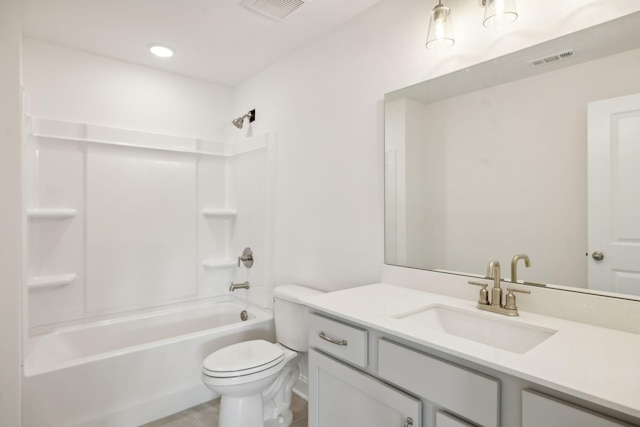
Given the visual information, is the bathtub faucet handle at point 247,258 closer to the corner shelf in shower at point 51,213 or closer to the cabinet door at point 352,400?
the corner shelf in shower at point 51,213

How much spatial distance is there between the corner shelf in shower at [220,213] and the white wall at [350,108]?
691 millimetres

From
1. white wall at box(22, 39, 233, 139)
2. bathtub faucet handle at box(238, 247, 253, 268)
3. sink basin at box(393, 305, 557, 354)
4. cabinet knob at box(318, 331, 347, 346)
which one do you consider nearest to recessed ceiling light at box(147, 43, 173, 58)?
white wall at box(22, 39, 233, 139)

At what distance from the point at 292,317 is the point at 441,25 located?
1.81 metres

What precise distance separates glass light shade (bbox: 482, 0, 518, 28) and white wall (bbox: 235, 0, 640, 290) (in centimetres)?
6

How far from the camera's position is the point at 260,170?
9.59ft

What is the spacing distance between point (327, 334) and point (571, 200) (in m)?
1.06

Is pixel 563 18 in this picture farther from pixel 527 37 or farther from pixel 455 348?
pixel 455 348

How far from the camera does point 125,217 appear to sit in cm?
276

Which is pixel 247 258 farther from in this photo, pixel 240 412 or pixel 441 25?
pixel 441 25

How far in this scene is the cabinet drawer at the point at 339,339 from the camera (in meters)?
1.25

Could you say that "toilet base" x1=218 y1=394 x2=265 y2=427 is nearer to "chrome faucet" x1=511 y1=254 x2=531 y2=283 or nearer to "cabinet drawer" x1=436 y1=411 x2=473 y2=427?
"cabinet drawer" x1=436 y1=411 x2=473 y2=427

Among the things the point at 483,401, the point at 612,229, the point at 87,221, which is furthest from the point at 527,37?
the point at 87,221

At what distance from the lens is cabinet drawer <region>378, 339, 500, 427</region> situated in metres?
0.90

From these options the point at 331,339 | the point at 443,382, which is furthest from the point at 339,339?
the point at 443,382
